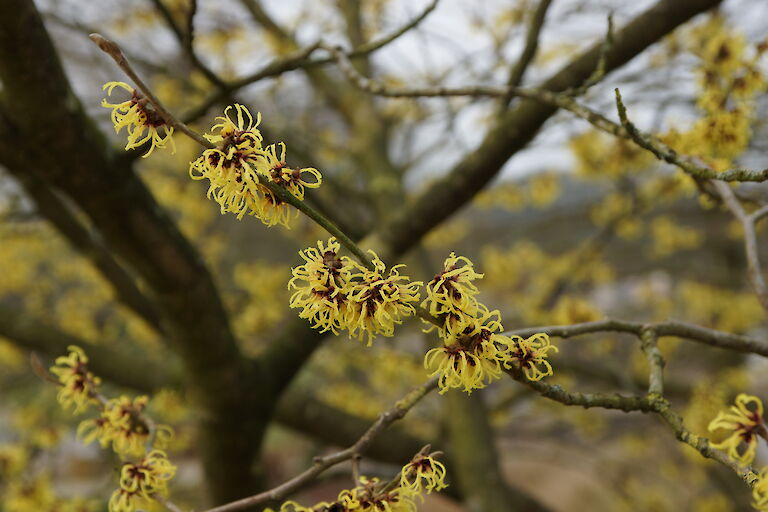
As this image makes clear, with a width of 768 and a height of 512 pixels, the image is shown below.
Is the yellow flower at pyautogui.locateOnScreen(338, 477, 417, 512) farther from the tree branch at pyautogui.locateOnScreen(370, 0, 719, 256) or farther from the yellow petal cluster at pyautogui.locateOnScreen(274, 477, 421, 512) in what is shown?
the tree branch at pyautogui.locateOnScreen(370, 0, 719, 256)

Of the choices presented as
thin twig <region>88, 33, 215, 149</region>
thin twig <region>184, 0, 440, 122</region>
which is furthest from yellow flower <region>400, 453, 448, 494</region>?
Answer: thin twig <region>184, 0, 440, 122</region>

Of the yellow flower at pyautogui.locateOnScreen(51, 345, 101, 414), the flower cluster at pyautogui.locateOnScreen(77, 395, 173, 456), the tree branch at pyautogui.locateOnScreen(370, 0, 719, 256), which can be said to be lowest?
the flower cluster at pyautogui.locateOnScreen(77, 395, 173, 456)

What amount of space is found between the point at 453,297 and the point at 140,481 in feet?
2.48

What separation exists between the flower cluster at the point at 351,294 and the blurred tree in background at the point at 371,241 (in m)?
0.02

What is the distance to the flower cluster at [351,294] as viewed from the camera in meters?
0.85

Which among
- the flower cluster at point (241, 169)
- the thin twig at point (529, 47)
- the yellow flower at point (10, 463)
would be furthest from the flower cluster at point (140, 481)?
the yellow flower at point (10, 463)

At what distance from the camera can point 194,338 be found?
2.08 m

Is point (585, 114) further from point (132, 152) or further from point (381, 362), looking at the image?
point (381, 362)

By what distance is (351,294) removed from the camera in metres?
0.85

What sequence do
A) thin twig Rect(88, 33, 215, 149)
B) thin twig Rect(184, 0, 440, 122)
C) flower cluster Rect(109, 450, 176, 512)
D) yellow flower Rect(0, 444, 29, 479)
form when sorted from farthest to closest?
yellow flower Rect(0, 444, 29, 479), thin twig Rect(184, 0, 440, 122), flower cluster Rect(109, 450, 176, 512), thin twig Rect(88, 33, 215, 149)

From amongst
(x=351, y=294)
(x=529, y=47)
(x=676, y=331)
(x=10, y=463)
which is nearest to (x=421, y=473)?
(x=351, y=294)

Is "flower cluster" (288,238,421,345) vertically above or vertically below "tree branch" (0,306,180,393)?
below

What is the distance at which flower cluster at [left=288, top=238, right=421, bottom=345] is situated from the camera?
0.85 m

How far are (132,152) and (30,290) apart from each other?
212 inches
